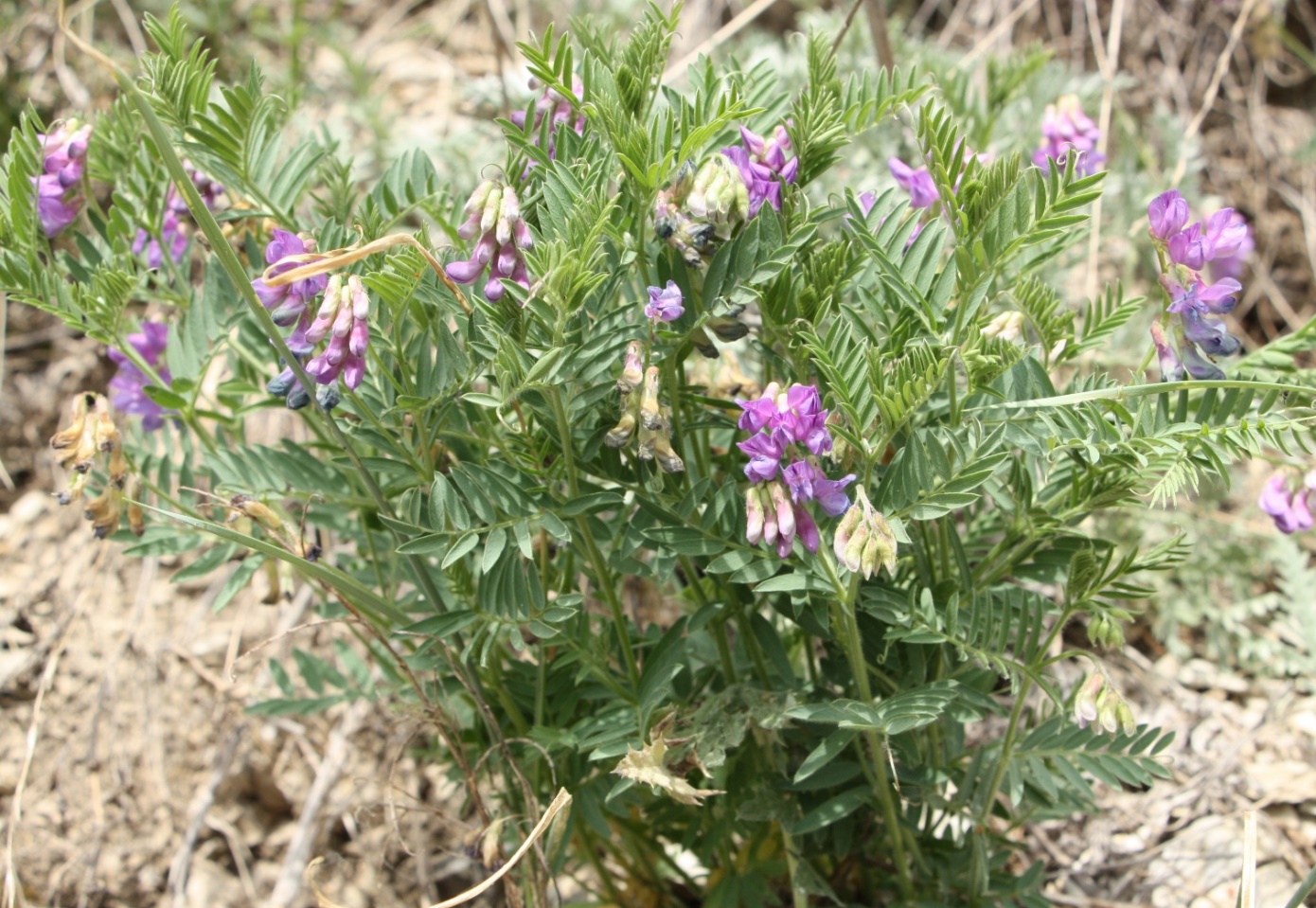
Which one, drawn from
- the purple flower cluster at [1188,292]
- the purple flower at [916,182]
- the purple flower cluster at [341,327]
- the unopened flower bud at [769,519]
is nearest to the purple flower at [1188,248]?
the purple flower cluster at [1188,292]

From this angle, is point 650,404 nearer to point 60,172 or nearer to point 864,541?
point 864,541

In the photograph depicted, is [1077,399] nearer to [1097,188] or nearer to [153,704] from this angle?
[1097,188]

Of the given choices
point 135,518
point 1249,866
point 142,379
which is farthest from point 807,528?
point 142,379

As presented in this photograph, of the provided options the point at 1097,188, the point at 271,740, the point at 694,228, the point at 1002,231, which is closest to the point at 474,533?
the point at 694,228

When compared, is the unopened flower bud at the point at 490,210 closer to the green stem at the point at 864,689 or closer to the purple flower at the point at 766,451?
the purple flower at the point at 766,451

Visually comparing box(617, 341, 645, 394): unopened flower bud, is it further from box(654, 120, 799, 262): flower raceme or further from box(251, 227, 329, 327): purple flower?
box(251, 227, 329, 327): purple flower

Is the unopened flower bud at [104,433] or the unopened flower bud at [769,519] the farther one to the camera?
the unopened flower bud at [104,433]
